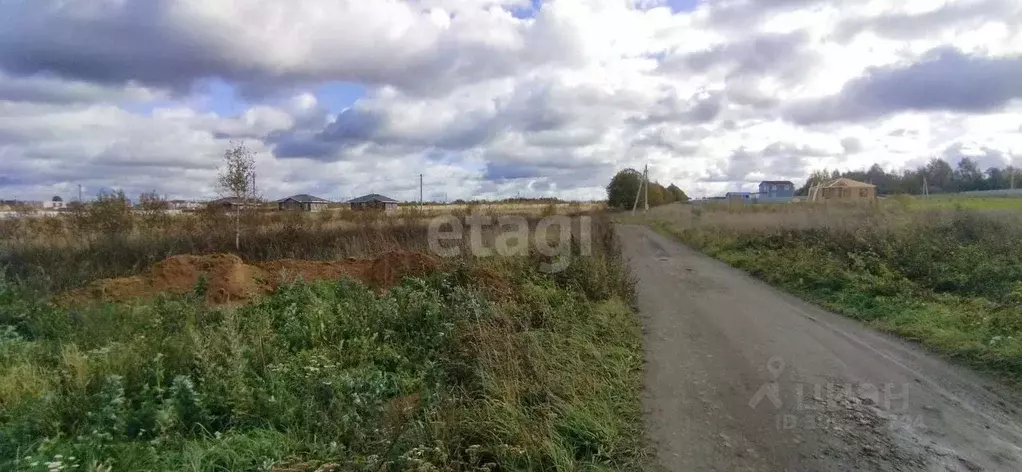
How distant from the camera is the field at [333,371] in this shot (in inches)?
184

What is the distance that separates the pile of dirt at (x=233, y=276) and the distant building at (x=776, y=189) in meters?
77.9

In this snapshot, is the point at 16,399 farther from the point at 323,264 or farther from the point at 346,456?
the point at 323,264

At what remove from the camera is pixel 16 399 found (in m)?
5.74

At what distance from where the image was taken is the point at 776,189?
85438 mm

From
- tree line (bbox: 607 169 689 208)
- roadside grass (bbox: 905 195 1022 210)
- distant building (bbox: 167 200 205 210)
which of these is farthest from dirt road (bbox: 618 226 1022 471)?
tree line (bbox: 607 169 689 208)

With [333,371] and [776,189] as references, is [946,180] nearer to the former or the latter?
[776,189]

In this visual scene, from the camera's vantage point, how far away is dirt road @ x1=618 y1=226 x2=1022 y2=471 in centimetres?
471

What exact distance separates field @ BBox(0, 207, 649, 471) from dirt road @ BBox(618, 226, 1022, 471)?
0.47 metres

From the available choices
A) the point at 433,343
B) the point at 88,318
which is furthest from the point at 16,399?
the point at 433,343

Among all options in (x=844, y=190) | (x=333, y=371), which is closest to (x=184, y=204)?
(x=333, y=371)

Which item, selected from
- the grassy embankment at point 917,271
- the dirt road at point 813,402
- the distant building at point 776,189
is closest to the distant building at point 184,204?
the grassy embankment at point 917,271

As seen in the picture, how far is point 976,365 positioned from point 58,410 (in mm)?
9642

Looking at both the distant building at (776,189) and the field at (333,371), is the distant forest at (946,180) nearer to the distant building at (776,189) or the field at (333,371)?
the distant building at (776,189)

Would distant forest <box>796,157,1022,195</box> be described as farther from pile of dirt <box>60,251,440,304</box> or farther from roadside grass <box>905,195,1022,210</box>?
pile of dirt <box>60,251,440,304</box>
